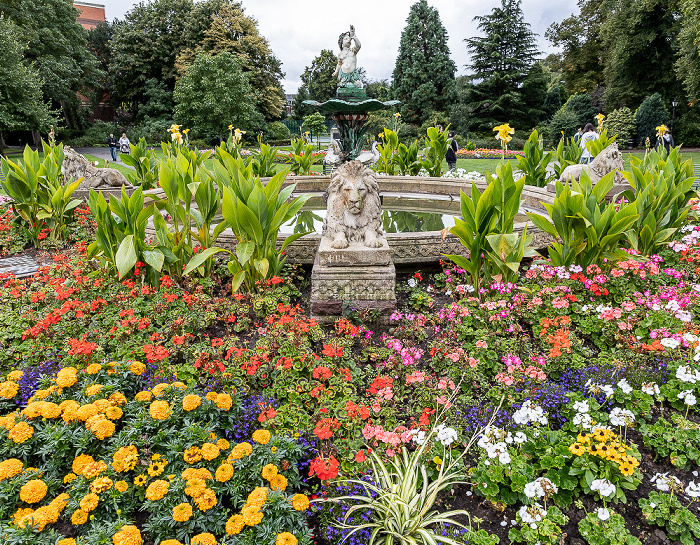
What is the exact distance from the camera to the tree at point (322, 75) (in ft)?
151

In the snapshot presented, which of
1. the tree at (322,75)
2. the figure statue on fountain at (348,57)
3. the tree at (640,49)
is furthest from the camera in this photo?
the tree at (322,75)

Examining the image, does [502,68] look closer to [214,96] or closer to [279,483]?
[214,96]

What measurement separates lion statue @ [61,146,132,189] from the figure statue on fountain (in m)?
5.85

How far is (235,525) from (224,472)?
0.26 metres

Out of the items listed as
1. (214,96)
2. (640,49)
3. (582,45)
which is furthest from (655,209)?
(582,45)

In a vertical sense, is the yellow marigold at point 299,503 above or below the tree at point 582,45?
below

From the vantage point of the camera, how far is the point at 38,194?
216 inches

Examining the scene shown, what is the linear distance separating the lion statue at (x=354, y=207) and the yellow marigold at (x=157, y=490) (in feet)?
7.52

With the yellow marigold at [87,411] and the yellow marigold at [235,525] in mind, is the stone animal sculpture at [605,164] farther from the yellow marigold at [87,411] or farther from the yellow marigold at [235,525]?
the yellow marigold at [87,411]

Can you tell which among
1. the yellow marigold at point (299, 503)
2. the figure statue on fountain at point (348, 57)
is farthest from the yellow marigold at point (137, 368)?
the figure statue on fountain at point (348, 57)

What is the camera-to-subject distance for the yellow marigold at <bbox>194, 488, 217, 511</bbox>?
1.68 metres

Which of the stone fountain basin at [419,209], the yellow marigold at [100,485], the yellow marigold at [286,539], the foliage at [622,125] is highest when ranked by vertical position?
the foliage at [622,125]

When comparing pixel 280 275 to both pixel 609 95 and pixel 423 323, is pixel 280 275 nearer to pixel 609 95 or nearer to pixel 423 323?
pixel 423 323

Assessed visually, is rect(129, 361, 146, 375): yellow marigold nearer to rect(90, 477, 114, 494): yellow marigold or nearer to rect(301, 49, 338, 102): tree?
rect(90, 477, 114, 494): yellow marigold
